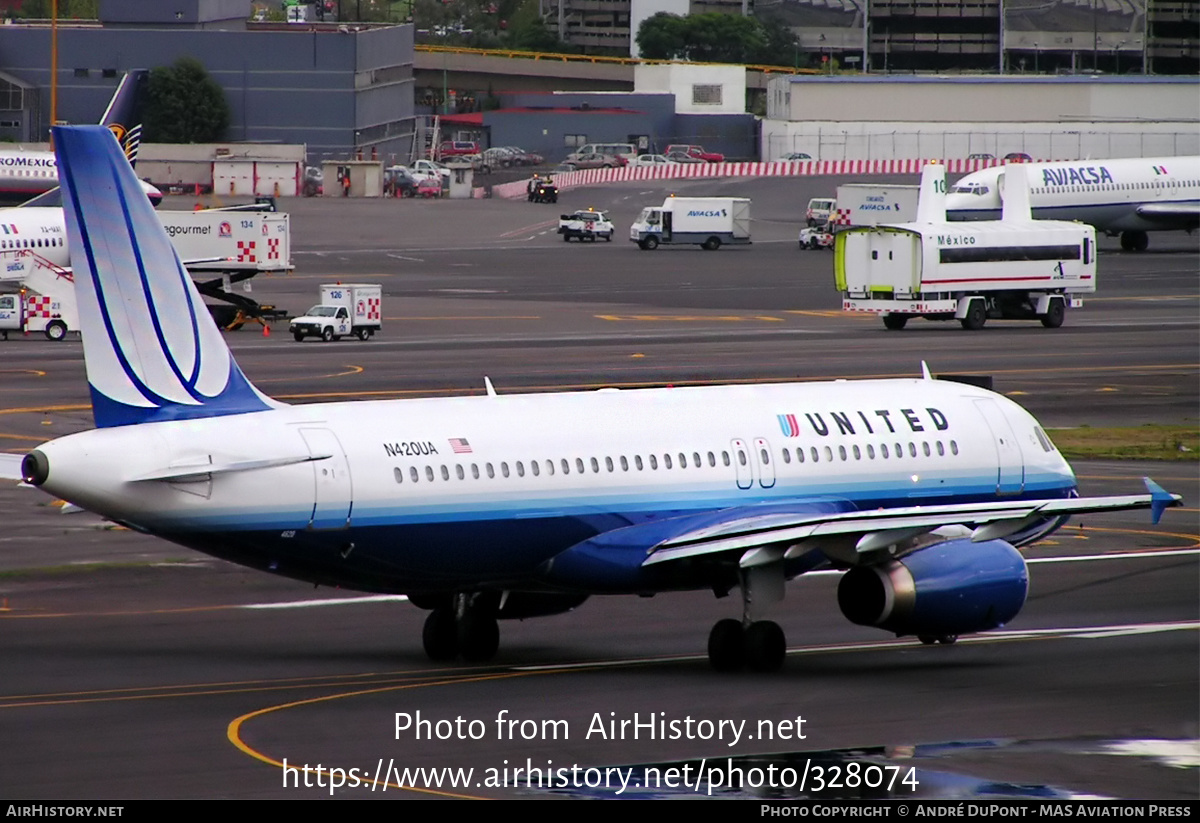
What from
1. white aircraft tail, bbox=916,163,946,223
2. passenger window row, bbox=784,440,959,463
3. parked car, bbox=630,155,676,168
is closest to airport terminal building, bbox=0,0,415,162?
parked car, bbox=630,155,676,168

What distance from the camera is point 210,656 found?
30391 mm

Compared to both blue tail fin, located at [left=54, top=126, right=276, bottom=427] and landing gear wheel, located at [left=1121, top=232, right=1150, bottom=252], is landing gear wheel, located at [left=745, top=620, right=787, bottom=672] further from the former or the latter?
landing gear wheel, located at [left=1121, top=232, right=1150, bottom=252]

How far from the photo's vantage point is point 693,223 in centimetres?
13688

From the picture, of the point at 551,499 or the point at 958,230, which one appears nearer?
the point at 551,499

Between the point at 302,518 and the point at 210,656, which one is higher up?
the point at 302,518

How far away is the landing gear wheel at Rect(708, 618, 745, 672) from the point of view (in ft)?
96.0

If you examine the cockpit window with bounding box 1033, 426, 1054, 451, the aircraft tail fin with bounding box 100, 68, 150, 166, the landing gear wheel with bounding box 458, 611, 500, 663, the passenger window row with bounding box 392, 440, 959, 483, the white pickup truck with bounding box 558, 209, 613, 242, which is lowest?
the landing gear wheel with bounding box 458, 611, 500, 663

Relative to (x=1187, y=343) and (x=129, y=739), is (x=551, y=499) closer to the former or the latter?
(x=129, y=739)

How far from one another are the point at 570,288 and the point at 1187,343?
1438 inches

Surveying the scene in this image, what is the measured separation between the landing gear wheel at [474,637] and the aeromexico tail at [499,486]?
33 millimetres

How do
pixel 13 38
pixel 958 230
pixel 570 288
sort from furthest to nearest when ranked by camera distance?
1. pixel 13 38
2. pixel 570 288
3. pixel 958 230

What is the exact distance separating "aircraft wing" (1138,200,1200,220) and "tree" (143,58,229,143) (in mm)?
85503

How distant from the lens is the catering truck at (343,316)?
281 ft

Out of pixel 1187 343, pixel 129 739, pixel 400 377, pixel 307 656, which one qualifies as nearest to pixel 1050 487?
pixel 307 656
